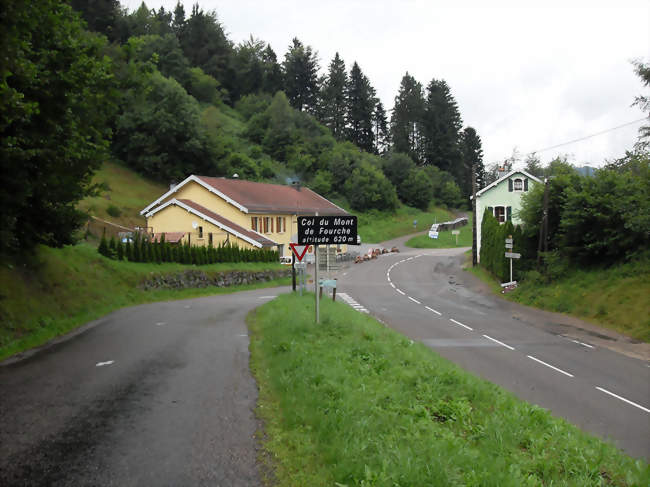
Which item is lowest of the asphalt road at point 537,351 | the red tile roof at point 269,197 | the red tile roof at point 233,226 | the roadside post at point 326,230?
the asphalt road at point 537,351

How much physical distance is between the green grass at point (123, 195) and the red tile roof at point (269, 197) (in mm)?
8325

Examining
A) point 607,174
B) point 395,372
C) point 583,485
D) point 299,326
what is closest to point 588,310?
point 607,174

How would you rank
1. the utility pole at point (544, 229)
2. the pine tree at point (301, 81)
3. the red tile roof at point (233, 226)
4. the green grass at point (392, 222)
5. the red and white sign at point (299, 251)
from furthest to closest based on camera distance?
the pine tree at point (301, 81)
the green grass at point (392, 222)
the red tile roof at point (233, 226)
the utility pole at point (544, 229)
the red and white sign at point (299, 251)

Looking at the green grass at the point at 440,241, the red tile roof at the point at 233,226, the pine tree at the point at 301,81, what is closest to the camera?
the red tile roof at the point at 233,226

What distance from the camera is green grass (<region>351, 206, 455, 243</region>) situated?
250 feet

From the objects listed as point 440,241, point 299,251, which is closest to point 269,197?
point 440,241

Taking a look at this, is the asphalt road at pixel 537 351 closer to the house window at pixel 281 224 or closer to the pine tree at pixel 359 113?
the house window at pixel 281 224

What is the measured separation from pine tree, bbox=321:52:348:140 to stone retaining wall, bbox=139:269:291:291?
74831 millimetres

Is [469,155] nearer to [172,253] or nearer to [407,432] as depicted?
[172,253]

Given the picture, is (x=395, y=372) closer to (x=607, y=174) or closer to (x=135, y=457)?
(x=135, y=457)

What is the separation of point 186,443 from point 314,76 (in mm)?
127226

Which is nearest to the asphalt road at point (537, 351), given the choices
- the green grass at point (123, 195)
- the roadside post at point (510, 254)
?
the roadside post at point (510, 254)

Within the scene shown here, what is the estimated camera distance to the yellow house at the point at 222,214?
44.2m

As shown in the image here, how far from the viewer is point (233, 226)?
44812mm
